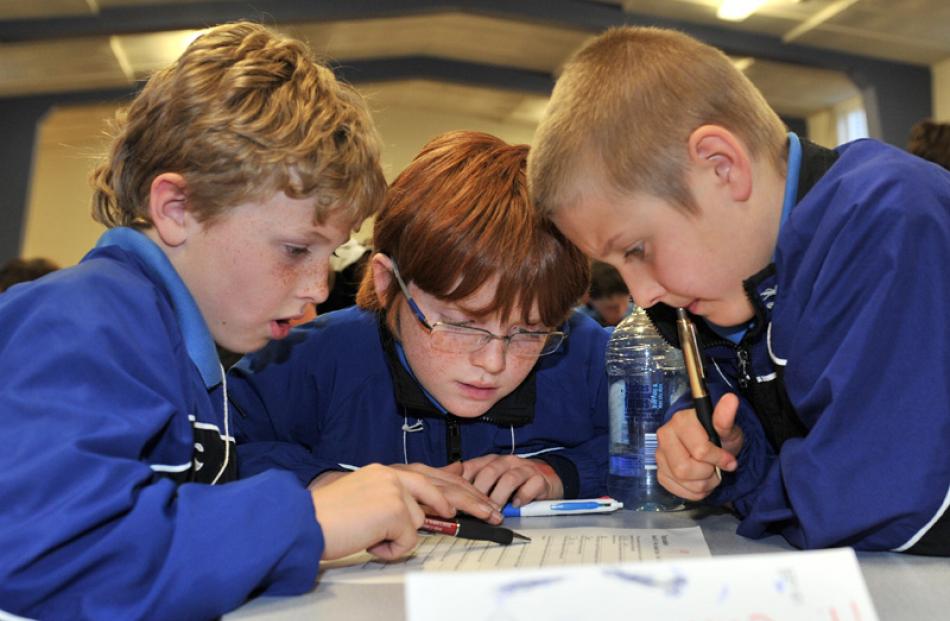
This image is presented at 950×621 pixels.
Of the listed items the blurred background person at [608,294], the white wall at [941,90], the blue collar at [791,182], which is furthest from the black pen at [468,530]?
the white wall at [941,90]

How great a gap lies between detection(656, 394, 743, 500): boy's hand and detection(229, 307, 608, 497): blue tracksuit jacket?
29cm

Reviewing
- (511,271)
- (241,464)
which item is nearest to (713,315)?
(511,271)

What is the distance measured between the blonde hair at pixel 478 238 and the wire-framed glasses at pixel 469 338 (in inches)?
1.2

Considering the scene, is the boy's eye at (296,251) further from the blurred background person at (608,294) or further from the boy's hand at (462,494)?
the blurred background person at (608,294)

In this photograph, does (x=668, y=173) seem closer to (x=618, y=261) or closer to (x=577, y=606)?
(x=618, y=261)

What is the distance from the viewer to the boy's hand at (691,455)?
1287 millimetres

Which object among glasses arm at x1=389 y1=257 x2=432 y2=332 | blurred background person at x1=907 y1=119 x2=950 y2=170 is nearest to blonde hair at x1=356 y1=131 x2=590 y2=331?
glasses arm at x1=389 y1=257 x2=432 y2=332

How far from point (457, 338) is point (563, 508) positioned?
31 centimetres

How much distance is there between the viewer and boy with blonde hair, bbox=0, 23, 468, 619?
838 millimetres

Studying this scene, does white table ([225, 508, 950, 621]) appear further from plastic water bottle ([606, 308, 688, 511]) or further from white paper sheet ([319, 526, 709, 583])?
plastic water bottle ([606, 308, 688, 511])

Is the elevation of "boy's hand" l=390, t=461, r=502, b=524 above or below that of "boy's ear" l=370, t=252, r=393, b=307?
below

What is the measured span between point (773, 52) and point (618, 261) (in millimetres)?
7468

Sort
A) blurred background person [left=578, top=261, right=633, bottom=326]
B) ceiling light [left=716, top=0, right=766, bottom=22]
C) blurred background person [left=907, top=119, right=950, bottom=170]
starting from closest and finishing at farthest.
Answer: blurred background person [left=907, top=119, right=950, bottom=170], blurred background person [left=578, top=261, right=633, bottom=326], ceiling light [left=716, top=0, right=766, bottom=22]

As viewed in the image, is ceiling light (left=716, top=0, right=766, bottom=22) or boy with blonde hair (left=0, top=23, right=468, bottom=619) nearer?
boy with blonde hair (left=0, top=23, right=468, bottom=619)
